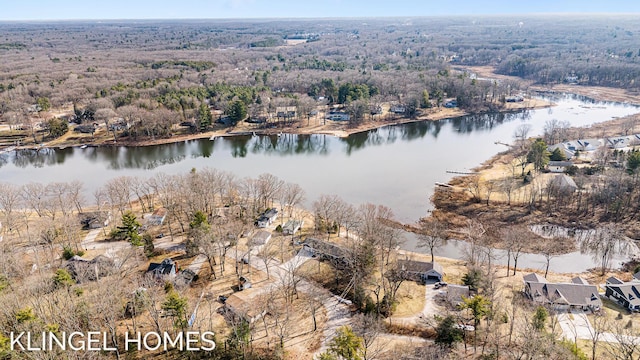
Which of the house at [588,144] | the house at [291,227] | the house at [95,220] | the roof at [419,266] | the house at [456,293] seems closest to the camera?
the house at [456,293]

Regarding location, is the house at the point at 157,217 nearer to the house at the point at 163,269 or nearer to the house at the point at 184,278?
the house at the point at 163,269

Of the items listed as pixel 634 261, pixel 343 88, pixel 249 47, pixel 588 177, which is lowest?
pixel 634 261

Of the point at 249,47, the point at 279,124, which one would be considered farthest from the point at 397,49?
the point at 279,124

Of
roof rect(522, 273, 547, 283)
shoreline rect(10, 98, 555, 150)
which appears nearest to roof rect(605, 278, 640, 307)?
roof rect(522, 273, 547, 283)

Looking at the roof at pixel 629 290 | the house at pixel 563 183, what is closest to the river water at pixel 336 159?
the house at pixel 563 183

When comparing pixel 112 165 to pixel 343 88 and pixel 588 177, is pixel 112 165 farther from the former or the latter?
pixel 588 177

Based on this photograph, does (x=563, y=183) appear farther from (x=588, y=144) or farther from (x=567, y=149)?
(x=588, y=144)

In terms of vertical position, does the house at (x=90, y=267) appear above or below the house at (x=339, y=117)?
below

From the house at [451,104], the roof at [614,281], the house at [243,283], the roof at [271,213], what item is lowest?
the roof at [614,281]
